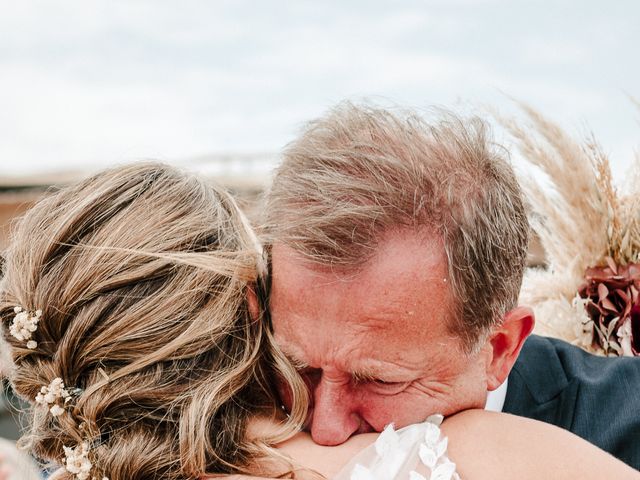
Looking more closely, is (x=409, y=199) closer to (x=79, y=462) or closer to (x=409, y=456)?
(x=409, y=456)

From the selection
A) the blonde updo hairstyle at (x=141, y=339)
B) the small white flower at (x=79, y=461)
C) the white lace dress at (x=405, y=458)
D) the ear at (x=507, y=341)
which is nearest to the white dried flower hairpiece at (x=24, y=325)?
the blonde updo hairstyle at (x=141, y=339)

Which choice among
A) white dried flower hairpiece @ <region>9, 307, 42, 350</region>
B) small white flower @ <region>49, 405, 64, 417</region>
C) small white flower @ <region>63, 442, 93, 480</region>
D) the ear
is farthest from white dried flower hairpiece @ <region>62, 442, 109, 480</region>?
the ear

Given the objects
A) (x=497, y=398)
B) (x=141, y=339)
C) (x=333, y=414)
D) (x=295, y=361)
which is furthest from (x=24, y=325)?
(x=497, y=398)

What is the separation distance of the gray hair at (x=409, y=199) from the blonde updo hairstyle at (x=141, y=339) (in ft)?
0.98

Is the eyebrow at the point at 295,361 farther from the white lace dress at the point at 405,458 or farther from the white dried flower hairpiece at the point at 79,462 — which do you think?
the white dried flower hairpiece at the point at 79,462

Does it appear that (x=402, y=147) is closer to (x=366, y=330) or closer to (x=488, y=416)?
(x=366, y=330)

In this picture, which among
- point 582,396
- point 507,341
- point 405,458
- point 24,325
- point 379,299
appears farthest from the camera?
point 582,396

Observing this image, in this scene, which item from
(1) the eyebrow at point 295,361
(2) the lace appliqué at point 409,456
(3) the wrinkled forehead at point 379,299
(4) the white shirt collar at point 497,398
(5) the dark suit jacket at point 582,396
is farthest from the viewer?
(4) the white shirt collar at point 497,398

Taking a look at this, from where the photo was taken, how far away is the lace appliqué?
71.9 inches

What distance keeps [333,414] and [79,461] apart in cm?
76

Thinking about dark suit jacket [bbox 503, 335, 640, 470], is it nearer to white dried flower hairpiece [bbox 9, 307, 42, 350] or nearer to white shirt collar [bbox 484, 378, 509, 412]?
white shirt collar [bbox 484, 378, 509, 412]

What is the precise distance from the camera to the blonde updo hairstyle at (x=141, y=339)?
81.4 inches

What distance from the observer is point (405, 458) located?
6.20ft

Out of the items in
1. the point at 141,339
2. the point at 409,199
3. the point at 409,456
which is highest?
the point at 409,199
